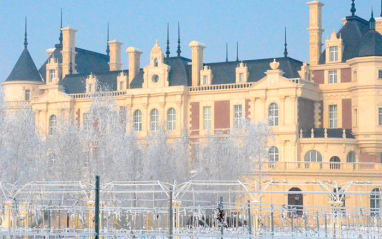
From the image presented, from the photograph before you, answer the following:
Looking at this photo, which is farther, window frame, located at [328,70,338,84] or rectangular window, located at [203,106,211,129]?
rectangular window, located at [203,106,211,129]

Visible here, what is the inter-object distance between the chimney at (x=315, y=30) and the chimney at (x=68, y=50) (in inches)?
750

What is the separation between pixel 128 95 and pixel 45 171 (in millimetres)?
15427

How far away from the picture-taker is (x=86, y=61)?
7025cm

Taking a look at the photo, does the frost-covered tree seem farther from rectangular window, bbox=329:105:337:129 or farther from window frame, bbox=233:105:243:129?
rectangular window, bbox=329:105:337:129

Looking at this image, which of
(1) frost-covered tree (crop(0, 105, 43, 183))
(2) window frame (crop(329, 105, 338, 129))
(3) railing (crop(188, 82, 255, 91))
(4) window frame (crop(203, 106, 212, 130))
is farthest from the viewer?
(4) window frame (crop(203, 106, 212, 130))

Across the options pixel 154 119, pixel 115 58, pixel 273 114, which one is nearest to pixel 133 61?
pixel 154 119

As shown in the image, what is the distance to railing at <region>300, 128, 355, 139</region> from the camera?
180ft

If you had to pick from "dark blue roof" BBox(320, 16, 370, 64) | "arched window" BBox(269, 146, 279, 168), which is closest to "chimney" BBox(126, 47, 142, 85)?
"arched window" BBox(269, 146, 279, 168)

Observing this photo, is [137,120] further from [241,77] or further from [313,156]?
[313,156]

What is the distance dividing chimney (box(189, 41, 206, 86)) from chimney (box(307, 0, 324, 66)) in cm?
736

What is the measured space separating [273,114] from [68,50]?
18465mm

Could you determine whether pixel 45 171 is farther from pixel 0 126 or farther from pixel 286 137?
pixel 286 137

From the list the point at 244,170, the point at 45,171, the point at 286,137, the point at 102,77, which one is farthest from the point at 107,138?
the point at 102,77

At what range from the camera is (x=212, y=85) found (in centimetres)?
5828
